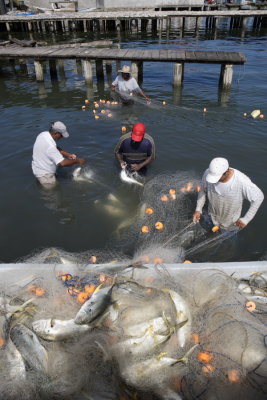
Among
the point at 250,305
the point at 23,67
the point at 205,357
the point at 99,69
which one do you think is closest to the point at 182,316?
the point at 205,357

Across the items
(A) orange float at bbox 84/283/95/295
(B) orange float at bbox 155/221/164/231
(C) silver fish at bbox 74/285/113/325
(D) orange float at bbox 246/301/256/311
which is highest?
(C) silver fish at bbox 74/285/113/325

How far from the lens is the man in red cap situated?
7.39 meters

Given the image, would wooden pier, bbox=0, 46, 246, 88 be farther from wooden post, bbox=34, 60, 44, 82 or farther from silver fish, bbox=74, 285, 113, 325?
silver fish, bbox=74, 285, 113, 325

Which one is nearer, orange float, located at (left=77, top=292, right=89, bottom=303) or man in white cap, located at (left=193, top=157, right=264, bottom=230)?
orange float, located at (left=77, top=292, right=89, bottom=303)

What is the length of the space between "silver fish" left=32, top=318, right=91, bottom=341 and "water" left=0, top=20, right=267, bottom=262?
2.97 metres

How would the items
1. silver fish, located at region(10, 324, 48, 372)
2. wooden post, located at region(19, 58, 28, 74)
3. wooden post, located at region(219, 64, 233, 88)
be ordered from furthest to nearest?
wooden post, located at region(19, 58, 28, 74)
wooden post, located at region(219, 64, 233, 88)
silver fish, located at region(10, 324, 48, 372)

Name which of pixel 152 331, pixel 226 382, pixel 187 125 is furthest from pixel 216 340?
A: pixel 187 125

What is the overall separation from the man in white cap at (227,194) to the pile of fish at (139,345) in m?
1.66

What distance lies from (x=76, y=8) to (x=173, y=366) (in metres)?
47.2

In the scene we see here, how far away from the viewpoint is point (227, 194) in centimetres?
491

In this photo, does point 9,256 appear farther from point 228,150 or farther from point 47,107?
point 47,107

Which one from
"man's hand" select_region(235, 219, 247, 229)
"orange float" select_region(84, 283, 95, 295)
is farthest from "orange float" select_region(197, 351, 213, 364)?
"man's hand" select_region(235, 219, 247, 229)

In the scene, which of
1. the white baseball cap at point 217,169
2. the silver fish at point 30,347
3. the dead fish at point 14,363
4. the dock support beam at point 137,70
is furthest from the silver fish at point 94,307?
the dock support beam at point 137,70

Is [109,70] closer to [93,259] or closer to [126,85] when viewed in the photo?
[126,85]
